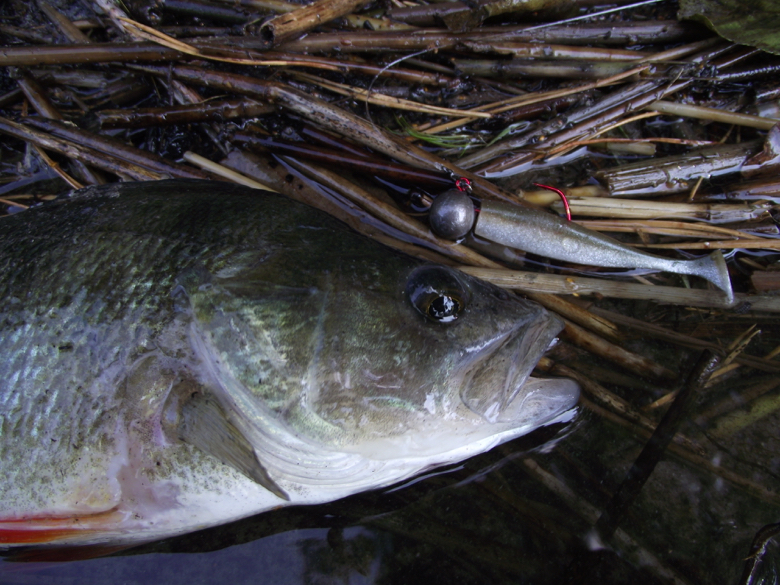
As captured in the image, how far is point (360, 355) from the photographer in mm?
1499

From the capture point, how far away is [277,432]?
5.08 feet

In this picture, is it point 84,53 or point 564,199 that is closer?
point 564,199

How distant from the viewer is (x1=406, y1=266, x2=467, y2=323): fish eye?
5.10ft

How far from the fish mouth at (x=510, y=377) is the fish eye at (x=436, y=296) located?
0.20 metres

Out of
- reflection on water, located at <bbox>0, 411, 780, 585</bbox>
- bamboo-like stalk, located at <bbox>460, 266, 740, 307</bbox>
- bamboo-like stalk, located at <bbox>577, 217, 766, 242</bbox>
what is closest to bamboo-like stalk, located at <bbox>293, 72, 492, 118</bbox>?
bamboo-like stalk, located at <bbox>577, 217, 766, 242</bbox>

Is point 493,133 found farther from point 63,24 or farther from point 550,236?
point 63,24

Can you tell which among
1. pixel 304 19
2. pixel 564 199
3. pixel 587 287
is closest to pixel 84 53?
pixel 304 19

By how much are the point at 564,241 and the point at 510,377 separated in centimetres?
108

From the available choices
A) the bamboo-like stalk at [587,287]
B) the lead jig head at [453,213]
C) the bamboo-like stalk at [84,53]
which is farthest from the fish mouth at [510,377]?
the bamboo-like stalk at [84,53]

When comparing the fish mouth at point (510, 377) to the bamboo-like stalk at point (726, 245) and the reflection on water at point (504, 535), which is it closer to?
the reflection on water at point (504, 535)

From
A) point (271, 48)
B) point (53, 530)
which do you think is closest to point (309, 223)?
point (271, 48)

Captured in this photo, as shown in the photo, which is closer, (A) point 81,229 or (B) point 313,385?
(B) point 313,385

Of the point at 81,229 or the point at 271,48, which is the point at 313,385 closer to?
the point at 81,229

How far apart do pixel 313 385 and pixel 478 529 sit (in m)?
1.19
